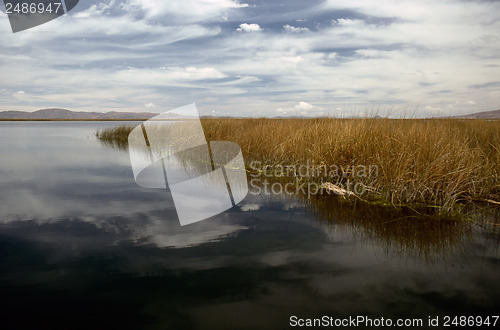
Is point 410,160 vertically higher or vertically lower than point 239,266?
higher

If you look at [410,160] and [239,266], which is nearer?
[239,266]

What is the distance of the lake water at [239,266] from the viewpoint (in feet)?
8.22

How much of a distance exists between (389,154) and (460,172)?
3.40ft

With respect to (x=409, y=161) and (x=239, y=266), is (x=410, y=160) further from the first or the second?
(x=239, y=266)

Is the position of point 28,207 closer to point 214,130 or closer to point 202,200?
point 202,200

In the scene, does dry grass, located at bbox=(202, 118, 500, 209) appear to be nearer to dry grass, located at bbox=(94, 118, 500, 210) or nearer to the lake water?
dry grass, located at bbox=(94, 118, 500, 210)

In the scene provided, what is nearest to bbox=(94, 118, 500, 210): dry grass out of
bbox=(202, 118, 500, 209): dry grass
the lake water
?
bbox=(202, 118, 500, 209): dry grass

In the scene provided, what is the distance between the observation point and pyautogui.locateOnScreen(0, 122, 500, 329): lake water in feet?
8.22

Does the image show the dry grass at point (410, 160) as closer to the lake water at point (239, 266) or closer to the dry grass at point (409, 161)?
the dry grass at point (409, 161)

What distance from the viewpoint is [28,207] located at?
5562 millimetres

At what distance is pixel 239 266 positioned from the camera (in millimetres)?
3230

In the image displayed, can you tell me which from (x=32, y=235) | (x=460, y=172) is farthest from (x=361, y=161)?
(x=32, y=235)

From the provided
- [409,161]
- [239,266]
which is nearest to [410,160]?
[409,161]

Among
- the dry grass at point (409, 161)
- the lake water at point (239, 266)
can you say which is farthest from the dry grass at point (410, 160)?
the lake water at point (239, 266)
